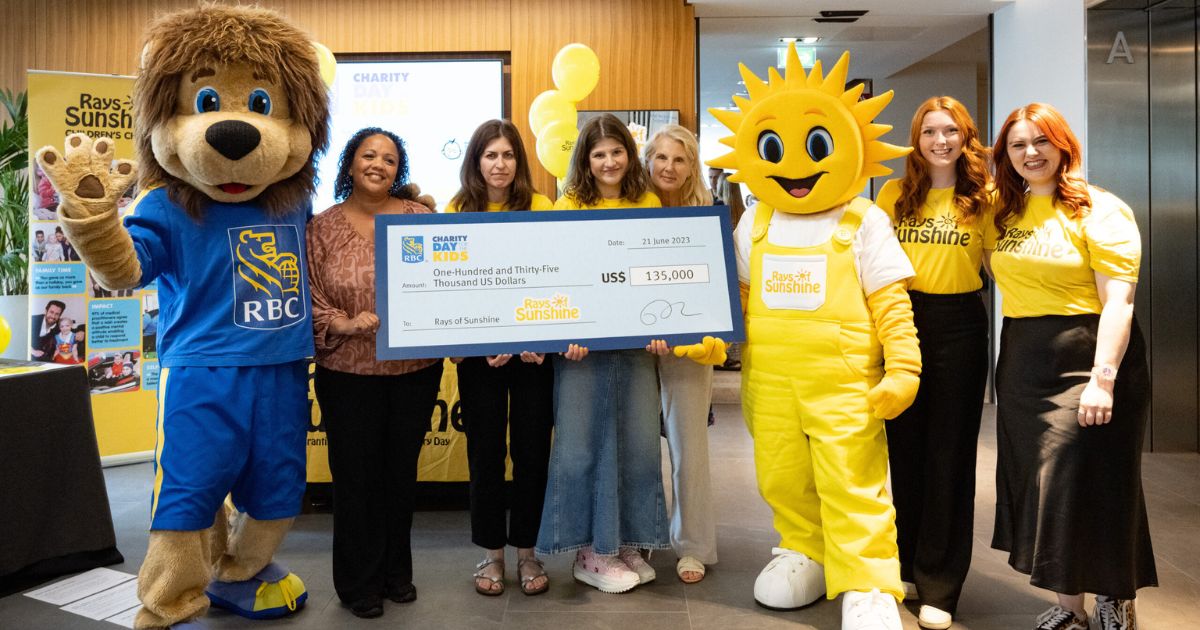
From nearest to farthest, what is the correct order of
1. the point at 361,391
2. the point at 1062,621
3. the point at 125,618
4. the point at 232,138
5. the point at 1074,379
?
the point at 232,138, the point at 1074,379, the point at 1062,621, the point at 361,391, the point at 125,618

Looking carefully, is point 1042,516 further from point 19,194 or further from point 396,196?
point 19,194

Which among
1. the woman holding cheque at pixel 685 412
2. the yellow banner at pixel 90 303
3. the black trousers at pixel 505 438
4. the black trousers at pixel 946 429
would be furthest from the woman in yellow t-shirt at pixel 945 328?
the yellow banner at pixel 90 303

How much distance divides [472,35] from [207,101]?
386 cm

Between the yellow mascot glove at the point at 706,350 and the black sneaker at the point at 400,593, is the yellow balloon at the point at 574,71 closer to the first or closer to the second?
the yellow mascot glove at the point at 706,350

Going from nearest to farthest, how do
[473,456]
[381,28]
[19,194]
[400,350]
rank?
[400,350] → [473,456] → [19,194] → [381,28]

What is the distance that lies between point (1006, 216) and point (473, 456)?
175 cm

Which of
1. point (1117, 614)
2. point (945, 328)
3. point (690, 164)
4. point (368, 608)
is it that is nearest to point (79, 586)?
point (368, 608)

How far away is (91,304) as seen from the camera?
4.68 metres

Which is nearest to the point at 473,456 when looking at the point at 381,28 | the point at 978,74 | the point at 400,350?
the point at 400,350

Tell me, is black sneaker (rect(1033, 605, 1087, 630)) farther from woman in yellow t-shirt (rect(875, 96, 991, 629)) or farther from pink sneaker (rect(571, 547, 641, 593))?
pink sneaker (rect(571, 547, 641, 593))

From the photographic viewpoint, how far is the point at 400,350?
245cm

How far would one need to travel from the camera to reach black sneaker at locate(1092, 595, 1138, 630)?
2326 millimetres

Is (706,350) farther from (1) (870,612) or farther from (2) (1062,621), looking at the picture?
(2) (1062,621)

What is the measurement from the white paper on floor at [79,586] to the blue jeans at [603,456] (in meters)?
1.57
